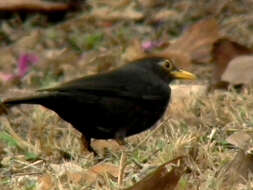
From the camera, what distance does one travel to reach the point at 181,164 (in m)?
3.93

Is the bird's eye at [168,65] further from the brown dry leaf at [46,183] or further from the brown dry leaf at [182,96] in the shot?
the brown dry leaf at [46,183]

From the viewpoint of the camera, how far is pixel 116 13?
8.35 m

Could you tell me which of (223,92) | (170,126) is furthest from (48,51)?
(170,126)

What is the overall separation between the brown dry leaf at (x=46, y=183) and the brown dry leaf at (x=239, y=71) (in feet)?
7.00

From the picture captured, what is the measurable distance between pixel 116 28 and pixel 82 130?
3175mm

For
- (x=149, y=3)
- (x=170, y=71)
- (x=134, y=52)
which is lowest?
(x=149, y=3)

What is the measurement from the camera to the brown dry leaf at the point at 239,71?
5.93m

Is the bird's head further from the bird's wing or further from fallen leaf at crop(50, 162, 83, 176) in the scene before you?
fallen leaf at crop(50, 162, 83, 176)

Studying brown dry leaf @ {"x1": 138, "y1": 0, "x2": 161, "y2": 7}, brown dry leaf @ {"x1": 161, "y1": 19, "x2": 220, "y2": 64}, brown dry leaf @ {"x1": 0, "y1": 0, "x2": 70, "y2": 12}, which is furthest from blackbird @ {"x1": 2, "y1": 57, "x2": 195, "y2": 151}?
brown dry leaf @ {"x1": 138, "y1": 0, "x2": 161, "y2": 7}

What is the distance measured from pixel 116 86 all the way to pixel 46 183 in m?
1.10

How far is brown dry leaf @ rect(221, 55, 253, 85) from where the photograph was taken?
233 inches

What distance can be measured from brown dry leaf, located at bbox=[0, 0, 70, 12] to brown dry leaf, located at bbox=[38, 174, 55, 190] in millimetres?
4284

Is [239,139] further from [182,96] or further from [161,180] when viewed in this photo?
[161,180]

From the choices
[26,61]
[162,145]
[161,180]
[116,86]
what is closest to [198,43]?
[26,61]
